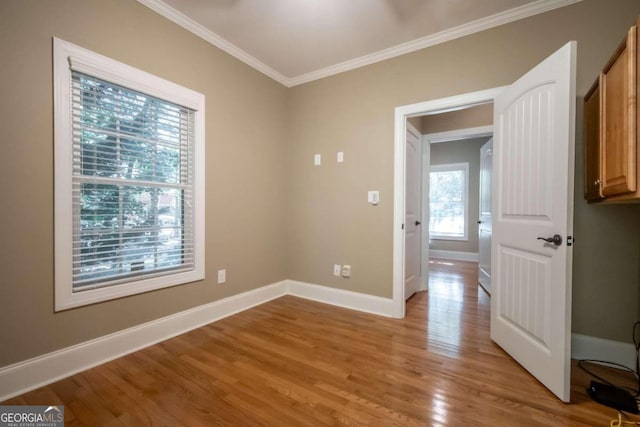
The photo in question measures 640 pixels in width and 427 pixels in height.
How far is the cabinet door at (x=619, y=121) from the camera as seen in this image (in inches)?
51.7

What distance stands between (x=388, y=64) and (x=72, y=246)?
3.22 m

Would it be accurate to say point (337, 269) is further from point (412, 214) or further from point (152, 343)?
point (152, 343)

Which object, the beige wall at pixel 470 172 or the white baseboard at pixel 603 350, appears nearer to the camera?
the white baseboard at pixel 603 350

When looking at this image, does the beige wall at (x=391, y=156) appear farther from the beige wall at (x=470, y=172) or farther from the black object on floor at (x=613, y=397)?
the beige wall at (x=470, y=172)

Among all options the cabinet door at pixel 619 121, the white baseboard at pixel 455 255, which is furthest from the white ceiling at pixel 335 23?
the white baseboard at pixel 455 255

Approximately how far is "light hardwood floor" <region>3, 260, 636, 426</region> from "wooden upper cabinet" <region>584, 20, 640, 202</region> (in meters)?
1.26

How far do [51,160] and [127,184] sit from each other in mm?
442

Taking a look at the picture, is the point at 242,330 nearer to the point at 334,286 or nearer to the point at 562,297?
the point at 334,286

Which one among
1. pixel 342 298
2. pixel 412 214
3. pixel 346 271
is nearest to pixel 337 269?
pixel 346 271

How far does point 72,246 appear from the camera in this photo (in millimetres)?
1801

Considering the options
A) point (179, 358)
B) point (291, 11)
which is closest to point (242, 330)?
point (179, 358)

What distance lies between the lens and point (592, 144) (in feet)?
6.25

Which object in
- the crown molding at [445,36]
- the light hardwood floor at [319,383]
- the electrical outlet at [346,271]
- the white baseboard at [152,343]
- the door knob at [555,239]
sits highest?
the crown molding at [445,36]

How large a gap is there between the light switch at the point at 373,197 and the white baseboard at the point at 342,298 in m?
1.05
